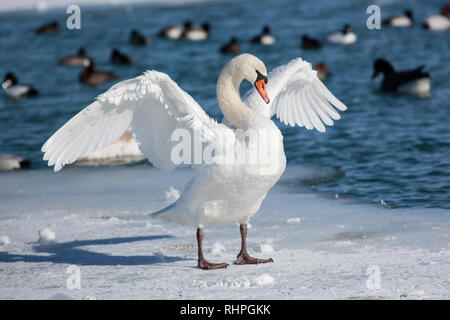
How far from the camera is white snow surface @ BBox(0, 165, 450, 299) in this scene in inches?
237

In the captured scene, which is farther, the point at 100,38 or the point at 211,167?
the point at 100,38

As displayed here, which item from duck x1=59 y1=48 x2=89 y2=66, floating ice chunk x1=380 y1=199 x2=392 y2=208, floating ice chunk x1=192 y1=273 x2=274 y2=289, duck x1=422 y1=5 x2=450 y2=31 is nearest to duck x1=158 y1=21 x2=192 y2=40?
duck x1=59 y1=48 x2=89 y2=66

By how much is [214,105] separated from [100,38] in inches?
442

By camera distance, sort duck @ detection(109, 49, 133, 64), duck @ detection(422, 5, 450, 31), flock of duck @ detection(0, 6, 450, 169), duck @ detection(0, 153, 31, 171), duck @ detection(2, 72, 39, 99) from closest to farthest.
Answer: duck @ detection(0, 153, 31, 171) → flock of duck @ detection(0, 6, 450, 169) → duck @ detection(2, 72, 39, 99) → duck @ detection(109, 49, 133, 64) → duck @ detection(422, 5, 450, 31)

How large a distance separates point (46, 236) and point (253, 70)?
8.64 feet

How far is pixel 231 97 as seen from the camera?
6.83 metres

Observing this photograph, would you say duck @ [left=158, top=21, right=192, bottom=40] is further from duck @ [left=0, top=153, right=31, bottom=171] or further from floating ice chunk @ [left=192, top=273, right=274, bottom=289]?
floating ice chunk @ [left=192, top=273, right=274, bottom=289]

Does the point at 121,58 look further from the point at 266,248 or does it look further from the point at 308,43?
the point at 266,248

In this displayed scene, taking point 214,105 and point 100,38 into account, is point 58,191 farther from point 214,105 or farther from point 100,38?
point 100,38

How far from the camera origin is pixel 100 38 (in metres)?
26.0

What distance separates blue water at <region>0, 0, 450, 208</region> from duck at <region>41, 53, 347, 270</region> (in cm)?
294

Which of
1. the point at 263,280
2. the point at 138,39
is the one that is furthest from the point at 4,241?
the point at 138,39
